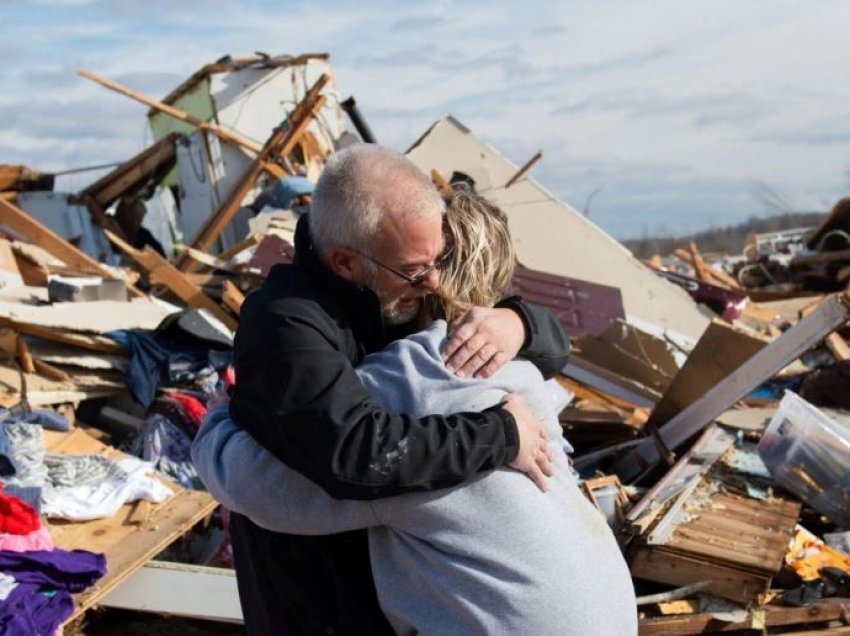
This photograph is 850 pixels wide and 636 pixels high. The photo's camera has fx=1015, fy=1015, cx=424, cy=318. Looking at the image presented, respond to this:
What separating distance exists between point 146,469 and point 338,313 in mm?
3439

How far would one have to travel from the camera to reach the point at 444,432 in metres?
1.60

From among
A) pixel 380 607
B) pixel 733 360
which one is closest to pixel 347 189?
pixel 380 607

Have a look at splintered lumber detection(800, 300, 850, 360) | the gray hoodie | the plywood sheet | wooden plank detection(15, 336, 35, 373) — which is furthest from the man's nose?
splintered lumber detection(800, 300, 850, 360)

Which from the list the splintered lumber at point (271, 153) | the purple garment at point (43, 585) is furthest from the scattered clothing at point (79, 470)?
the splintered lumber at point (271, 153)

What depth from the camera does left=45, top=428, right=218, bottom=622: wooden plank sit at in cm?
392

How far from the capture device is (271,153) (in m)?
11.8

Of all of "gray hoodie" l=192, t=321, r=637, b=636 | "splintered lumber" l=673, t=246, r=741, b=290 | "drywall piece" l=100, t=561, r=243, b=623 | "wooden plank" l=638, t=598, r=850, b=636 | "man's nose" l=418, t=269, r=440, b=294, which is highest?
"man's nose" l=418, t=269, r=440, b=294

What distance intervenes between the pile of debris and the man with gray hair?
0.83 metres

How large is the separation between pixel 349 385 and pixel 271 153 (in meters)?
10.5

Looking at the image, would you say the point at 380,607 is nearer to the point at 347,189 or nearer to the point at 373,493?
the point at 373,493

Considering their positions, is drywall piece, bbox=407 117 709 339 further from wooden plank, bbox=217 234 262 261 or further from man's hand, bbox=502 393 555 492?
man's hand, bbox=502 393 555 492

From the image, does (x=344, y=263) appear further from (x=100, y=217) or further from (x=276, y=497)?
(x=100, y=217)

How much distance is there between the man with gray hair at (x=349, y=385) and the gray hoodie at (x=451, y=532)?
42 millimetres

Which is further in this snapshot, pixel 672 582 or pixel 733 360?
pixel 733 360
